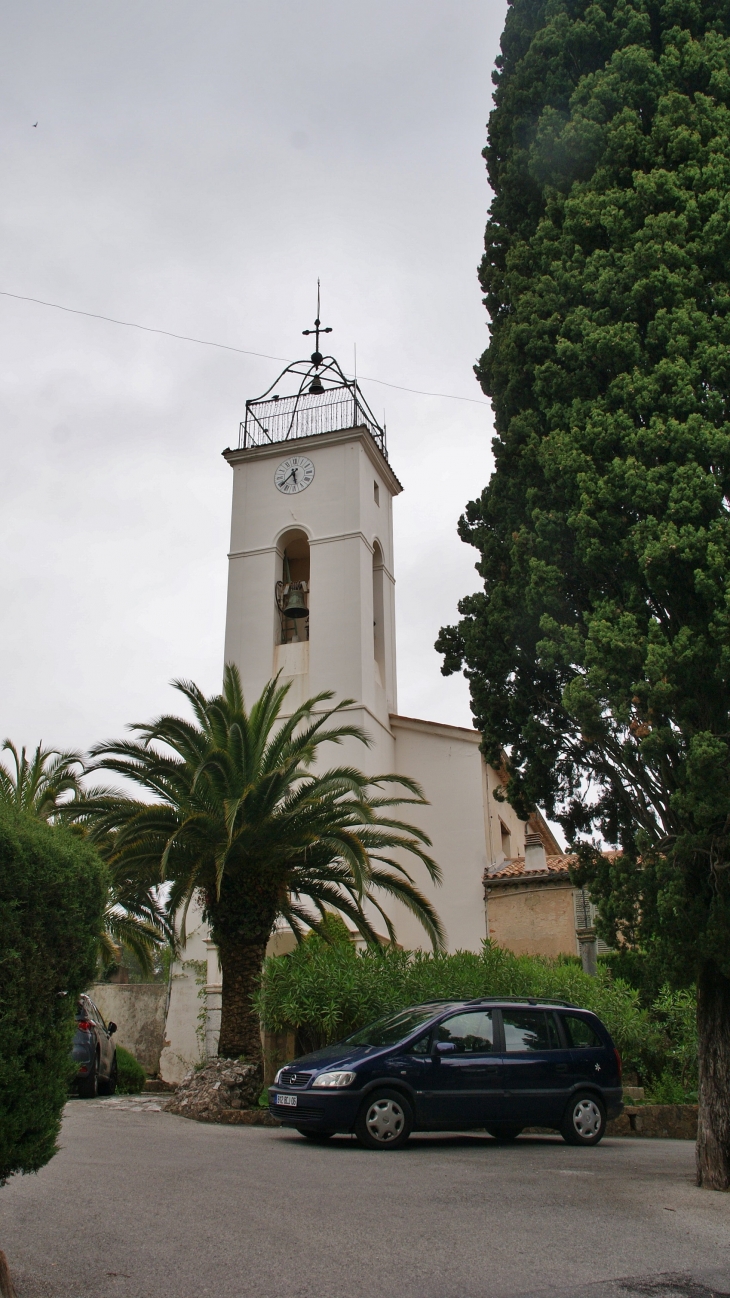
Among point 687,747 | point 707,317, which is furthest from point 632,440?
point 687,747

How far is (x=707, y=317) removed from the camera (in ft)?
28.1

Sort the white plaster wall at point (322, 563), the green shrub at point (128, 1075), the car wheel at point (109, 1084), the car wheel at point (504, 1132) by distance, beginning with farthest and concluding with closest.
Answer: the white plaster wall at point (322, 563)
the green shrub at point (128, 1075)
the car wheel at point (109, 1084)
the car wheel at point (504, 1132)

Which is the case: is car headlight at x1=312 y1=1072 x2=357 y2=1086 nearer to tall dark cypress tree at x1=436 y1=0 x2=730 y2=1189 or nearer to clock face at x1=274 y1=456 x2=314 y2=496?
tall dark cypress tree at x1=436 y1=0 x2=730 y2=1189

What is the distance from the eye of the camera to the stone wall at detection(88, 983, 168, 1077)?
22.5 m

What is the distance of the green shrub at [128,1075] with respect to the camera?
19.1 metres

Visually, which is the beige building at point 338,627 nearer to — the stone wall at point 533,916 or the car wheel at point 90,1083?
the stone wall at point 533,916

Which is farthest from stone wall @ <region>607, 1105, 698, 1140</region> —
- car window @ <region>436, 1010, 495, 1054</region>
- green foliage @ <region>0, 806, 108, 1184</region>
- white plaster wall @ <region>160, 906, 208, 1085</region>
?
green foliage @ <region>0, 806, 108, 1184</region>

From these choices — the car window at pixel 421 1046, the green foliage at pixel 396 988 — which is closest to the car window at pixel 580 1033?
the car window at pixel 421 1046

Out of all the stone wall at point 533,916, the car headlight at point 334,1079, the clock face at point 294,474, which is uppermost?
the clock face at point 294,474

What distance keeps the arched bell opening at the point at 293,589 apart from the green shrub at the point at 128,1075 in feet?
32.2

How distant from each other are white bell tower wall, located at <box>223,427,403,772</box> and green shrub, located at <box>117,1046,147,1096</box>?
734 centimetres

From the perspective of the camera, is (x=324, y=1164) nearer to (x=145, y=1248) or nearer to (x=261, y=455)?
(x=145, y=1248)

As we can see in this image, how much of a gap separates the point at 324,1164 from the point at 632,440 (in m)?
6.50

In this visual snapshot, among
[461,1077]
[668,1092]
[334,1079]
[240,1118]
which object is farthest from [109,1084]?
[461,1077]
